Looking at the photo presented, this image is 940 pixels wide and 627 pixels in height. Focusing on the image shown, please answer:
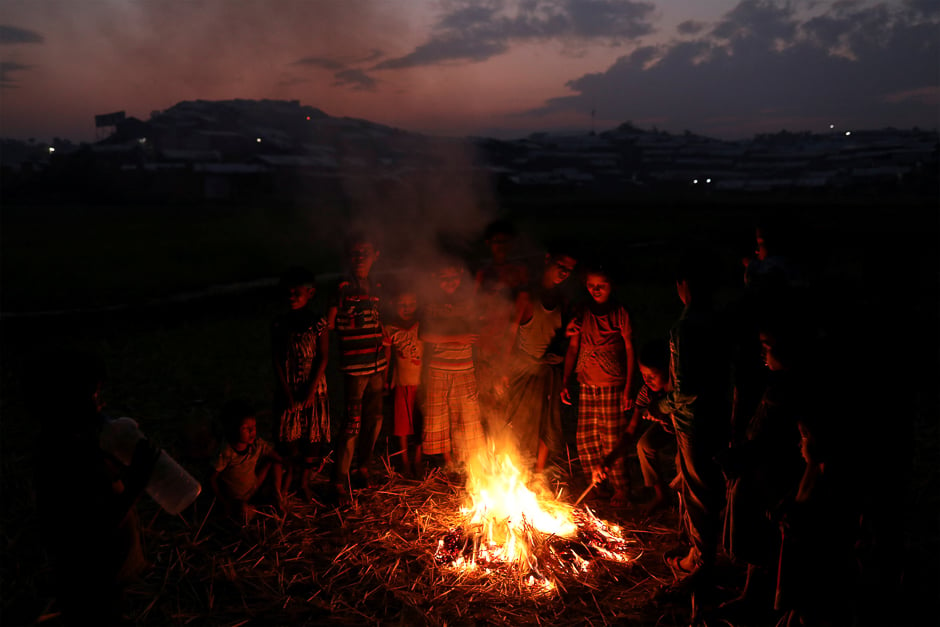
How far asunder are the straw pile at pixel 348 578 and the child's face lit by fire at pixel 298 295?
171cm

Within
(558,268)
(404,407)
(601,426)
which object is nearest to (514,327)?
(558,268)

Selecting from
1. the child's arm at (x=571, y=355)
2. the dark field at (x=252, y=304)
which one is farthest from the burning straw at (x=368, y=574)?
the child's arm at (x=571, y=355)

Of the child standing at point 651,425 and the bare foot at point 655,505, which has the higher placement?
the child standing at point 651,425

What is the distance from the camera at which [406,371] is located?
5328 millimetres

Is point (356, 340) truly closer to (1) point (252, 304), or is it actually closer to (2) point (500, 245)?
(2) point (500, 245)

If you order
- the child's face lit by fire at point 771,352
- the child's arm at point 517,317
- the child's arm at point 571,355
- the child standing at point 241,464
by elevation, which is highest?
the child's face lit by fire at point 771,352

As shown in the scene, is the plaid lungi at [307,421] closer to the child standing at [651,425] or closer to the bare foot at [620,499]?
the child standing at [651,425]

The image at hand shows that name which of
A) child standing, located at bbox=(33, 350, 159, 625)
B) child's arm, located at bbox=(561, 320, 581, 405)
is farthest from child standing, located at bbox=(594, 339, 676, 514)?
child standing, located at bbox=(33, 350, 159, 625)

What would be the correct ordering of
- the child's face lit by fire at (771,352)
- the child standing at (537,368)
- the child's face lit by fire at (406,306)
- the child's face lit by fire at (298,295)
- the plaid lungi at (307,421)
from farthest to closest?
1. the child's face lit by fire at (406,306)
2. the child standing at (537,368)
3. the plaid lungi at (307,421)
4. the child's face lit by fire at (298,295)
5. the child's face lit by fire at (771,352)

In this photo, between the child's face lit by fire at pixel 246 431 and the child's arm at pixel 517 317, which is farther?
the child's arm at pixel 517 317

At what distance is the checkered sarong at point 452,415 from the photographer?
17.5 feet

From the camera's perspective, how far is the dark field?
10.9 ft

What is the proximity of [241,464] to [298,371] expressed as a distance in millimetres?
837

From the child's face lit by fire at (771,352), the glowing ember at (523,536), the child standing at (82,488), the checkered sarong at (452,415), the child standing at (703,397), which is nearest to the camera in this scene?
the child standing at (82,488)
